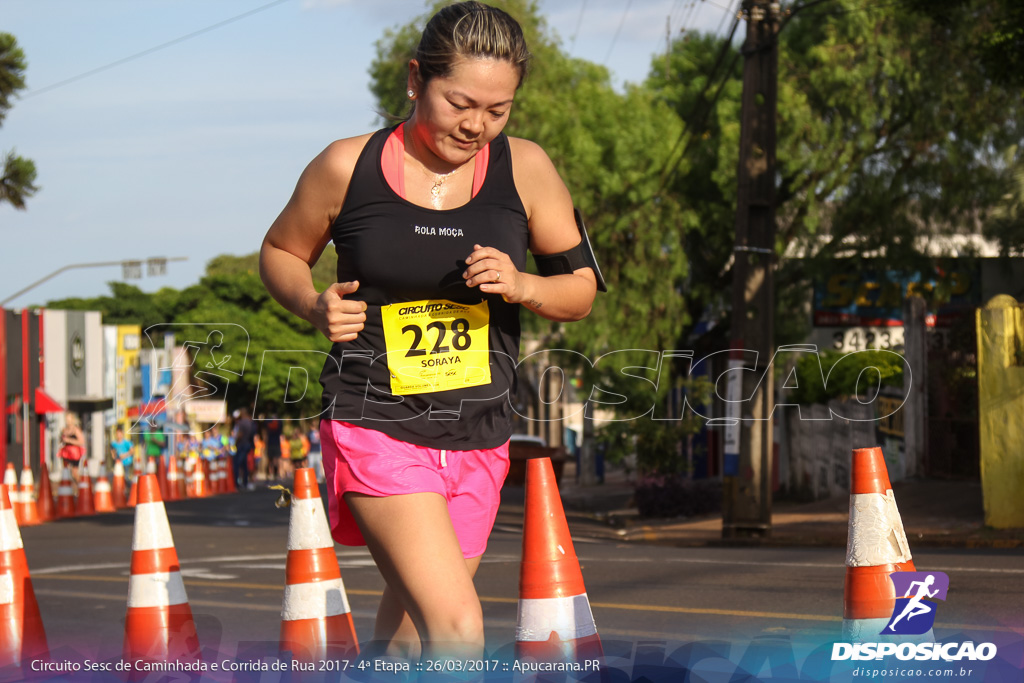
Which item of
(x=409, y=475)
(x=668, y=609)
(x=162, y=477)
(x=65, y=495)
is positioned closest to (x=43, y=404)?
(x=162, y=477)

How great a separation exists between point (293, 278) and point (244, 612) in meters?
4.95

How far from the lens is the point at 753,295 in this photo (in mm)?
14227

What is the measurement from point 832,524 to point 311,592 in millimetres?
11344

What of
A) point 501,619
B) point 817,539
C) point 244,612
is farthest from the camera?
point 817,539

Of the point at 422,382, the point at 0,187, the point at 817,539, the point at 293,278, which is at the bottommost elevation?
the point at 817,539

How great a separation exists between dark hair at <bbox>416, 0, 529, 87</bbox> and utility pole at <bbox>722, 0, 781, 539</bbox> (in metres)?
11.2

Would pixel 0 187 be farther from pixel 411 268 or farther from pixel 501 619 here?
pixel 411 268

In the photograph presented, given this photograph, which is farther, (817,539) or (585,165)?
(585,165)

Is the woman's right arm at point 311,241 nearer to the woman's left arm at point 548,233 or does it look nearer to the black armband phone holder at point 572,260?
the woman's left arm at point 548,233

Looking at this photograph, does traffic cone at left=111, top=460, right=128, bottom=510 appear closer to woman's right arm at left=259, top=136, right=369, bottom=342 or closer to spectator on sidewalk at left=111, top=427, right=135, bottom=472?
spectator on sidewalk at left=111, top=427, right=135, bottom=472

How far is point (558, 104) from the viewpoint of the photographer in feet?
76.1

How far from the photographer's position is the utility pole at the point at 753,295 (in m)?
14.1

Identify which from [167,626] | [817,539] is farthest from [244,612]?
[817,539]

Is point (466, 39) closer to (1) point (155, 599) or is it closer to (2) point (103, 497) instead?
(1) point (155, 599)
